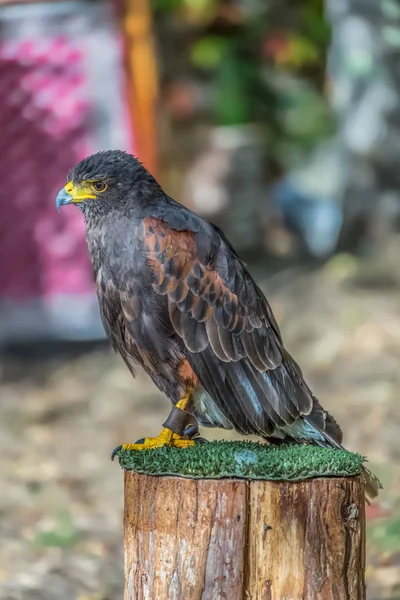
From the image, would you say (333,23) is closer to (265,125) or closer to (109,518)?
(265,125)

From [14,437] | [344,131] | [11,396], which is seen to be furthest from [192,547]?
[344,131]

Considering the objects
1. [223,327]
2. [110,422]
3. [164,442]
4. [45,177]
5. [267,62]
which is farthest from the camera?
[267,62]

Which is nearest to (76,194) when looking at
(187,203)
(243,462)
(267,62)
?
(243,462)

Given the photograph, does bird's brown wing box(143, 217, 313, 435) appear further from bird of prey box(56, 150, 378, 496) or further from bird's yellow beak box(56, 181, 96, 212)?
bird's yellow beak box(56, 181, 96, 212)

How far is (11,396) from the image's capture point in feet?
25.9

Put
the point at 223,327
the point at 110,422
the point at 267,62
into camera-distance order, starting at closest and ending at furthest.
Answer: the point at 223,327 < the point at 110,422 < the point at 267,62

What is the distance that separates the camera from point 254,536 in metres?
3.01

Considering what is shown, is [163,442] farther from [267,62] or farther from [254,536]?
[267,62]

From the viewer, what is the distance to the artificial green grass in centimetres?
302

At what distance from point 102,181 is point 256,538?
1419mm

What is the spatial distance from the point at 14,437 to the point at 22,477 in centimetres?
71

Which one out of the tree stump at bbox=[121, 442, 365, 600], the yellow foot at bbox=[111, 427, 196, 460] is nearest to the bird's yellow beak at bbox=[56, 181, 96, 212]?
the yellow foot at bbox=[111, 427, 196, 460]

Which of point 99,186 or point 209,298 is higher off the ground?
point 99,186

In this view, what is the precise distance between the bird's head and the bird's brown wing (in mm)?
187
